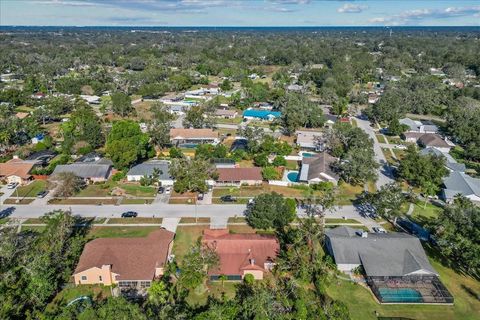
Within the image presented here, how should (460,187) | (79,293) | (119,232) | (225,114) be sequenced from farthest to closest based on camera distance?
(225,114) → (460,187) → (119,232) → (79,293)

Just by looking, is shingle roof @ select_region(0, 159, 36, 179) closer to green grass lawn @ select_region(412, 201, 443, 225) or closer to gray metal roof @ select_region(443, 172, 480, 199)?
green grass lawn @ select_region(412, 201, 443, 225)

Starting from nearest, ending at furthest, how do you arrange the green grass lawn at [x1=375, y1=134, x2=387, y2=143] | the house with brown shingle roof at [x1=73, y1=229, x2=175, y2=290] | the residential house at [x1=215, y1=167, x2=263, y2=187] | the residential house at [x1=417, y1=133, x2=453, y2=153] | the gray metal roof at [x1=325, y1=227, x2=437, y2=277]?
the house with brown shingle roof at [x1=73, y1=229, x2=175, y2=290] → the gray metal roof at [x1=325, y1=227, x2=437, y2=277] → the residential house at [x1=215, y1=167, x2=263, y2=187] → the residential house at [x1=417, y1=133, x2=453, y2=153] → the green grass lawn at [x1=375, y1=134, x2=387, y2=143]

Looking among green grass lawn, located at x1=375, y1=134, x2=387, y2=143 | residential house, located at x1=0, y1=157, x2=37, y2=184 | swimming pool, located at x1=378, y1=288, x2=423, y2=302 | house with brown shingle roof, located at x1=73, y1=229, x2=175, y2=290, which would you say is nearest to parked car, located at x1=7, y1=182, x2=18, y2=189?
residential house, located at x1=0, y1=157, x2=37, y2=184

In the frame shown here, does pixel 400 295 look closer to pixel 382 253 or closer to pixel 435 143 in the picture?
pixel 382 253

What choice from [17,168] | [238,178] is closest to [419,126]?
[238,178]

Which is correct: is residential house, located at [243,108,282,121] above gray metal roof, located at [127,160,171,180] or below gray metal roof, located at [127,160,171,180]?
below

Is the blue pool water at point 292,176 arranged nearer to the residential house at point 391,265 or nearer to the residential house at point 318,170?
the residential house at point 318,170
